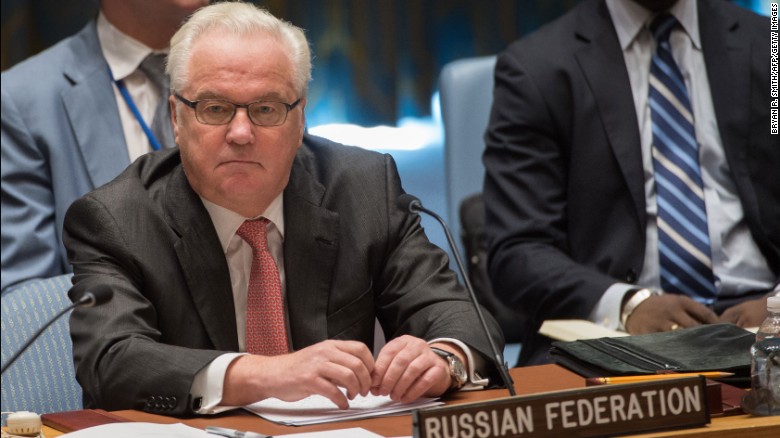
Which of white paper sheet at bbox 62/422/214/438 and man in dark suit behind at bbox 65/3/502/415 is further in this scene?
man in dark suit behind at bbox 65/3/502/415

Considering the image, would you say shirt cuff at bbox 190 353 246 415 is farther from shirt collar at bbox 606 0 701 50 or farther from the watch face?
shirt collar at bbox 606 0 701 50

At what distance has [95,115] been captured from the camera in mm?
3002

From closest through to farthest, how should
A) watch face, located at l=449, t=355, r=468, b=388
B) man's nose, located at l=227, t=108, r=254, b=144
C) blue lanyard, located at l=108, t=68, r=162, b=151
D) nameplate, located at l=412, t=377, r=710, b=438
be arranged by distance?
nameplate, located at l=412, t=377, r=710, b=438 < watch face, located at l=449, t=355, r=468, b=388 < man's nose, located at l=227, t=108, r=254, b=144 < blue lanyard, located at l=108, t=68, r=162, b=151

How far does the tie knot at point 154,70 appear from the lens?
3100 millimetres

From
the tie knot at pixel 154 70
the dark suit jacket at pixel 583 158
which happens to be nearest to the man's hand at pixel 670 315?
the dark suit jacket at pixel 583 158

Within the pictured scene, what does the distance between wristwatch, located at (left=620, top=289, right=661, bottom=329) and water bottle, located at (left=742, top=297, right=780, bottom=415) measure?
37.7 inches

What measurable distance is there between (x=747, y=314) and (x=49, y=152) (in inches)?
69.2

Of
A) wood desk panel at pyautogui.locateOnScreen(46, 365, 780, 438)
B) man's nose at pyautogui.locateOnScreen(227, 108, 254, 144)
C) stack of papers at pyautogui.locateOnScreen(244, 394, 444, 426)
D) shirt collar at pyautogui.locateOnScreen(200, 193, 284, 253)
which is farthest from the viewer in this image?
shirt collar at pyautogui.locateOnScreen(200, 193, 284, 253)

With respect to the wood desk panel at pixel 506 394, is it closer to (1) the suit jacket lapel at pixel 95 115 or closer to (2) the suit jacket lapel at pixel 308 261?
(2) the suit jacket lapel at pixel 308 261

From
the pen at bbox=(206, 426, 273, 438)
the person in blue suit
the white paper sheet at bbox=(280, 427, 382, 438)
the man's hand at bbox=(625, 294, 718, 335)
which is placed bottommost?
the man's hand at bbox=(625, 294, 718, 335)

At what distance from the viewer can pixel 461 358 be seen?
6.39ft

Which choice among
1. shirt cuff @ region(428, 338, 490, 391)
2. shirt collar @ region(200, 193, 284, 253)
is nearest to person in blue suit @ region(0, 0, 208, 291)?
shirt collar @ region(200, 193, 284, 253)

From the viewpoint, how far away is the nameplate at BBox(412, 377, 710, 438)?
4.46 feet

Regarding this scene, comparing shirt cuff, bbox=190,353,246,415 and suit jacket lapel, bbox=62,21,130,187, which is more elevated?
suit jacket lapel, bbox=62,21,130,187
